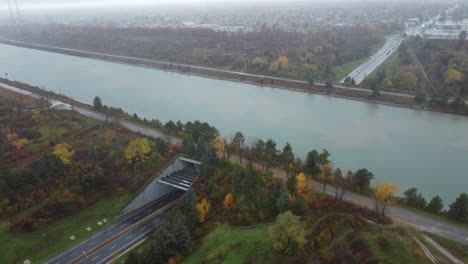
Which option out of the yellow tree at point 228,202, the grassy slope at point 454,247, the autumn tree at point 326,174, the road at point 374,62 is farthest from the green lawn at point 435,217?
the road at point 374,62

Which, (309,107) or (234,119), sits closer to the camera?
(234,119)

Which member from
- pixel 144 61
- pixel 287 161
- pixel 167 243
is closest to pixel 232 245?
pixel 167 243

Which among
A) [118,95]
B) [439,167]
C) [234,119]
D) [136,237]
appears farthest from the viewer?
[118,95]

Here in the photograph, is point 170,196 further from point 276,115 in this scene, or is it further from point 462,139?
point 462,139

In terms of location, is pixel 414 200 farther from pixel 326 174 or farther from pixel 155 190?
pixel 155 190

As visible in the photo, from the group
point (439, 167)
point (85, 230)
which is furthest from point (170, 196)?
point (439, 167)

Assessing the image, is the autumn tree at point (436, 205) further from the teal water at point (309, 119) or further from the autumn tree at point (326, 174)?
the autumn tree at point (326, 174)

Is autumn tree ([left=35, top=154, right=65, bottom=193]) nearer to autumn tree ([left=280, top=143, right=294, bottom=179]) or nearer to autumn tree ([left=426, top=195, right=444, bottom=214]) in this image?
autumn tree ([left=280, top=143, right=294, bottom=179])
